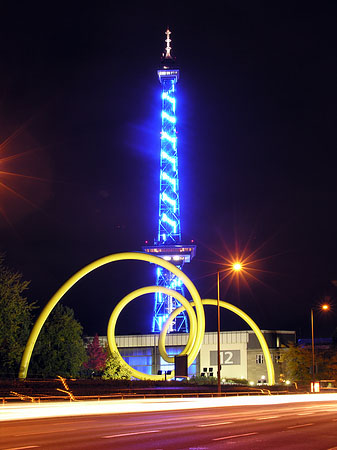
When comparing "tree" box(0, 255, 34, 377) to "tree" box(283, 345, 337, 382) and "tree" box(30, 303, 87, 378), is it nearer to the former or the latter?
"tree" box(30, 303, 87, 378)

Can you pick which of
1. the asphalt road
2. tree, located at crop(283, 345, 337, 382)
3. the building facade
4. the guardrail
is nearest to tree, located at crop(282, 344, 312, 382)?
tree, located at crop(283, 345, 337, 382)

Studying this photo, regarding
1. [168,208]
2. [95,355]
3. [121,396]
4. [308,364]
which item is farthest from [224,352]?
[121,396]

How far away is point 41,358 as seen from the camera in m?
57.2

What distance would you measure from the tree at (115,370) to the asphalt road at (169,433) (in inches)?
1096

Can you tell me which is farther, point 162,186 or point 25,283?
point 162,186

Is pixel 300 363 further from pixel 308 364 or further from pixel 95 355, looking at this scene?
pixel 95 355

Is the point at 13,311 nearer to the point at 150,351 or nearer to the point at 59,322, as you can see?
the point at 59,322

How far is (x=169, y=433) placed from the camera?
54.2 ft

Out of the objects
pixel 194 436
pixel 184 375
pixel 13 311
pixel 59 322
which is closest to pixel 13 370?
pixel 13 311

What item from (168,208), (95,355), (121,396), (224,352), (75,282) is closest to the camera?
(121,396)

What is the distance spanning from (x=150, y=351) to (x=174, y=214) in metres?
31.1

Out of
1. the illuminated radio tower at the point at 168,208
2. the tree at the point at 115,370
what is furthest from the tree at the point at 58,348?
the illuminated radio tower at the point at 168,208

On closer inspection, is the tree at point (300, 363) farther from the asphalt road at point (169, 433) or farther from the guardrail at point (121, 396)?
the asphalt road at point (169, 433)

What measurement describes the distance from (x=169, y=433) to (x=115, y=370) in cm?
3480
